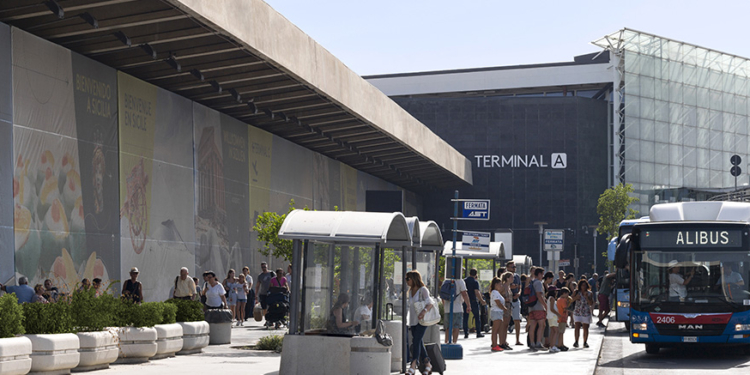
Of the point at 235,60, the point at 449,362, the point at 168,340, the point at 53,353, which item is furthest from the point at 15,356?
the point at 235,60

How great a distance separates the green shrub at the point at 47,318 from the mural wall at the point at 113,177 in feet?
21.2

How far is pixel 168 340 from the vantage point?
1566 centimetres

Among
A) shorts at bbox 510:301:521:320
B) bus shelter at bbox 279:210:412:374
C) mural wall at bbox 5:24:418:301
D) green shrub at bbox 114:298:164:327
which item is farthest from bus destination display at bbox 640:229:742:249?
mural wall at bbox 5:24:418:301

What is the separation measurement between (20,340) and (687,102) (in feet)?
205

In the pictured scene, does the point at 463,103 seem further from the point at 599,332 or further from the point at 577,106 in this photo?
the point at 599,332

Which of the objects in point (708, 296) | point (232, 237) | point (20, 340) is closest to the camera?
point (20, 340)

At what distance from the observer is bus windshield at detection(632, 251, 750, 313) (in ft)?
58.6

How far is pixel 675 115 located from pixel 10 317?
61004 millimetres

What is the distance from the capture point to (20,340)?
37.1 ft

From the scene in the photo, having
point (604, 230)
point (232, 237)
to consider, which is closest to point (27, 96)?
point (232, 237)

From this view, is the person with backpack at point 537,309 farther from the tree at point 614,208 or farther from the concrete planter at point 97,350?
the tree at point 614,208

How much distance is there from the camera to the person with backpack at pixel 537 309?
19.5 m

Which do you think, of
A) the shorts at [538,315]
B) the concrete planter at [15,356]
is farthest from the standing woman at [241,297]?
the concrete planter at [15,356]

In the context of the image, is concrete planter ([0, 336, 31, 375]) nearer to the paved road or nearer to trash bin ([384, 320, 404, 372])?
trash bin ([384, 320, 404, 372])
